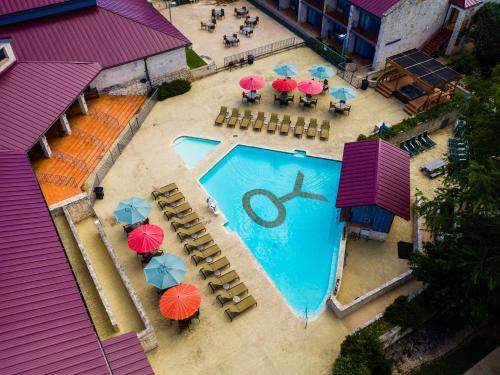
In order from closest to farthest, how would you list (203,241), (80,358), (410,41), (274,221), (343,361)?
(80,358) → (343,361) → (203,241) → (274,221) → (410,41)

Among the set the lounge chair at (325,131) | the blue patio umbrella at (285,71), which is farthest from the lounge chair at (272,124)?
the blue patio umbrella at (285,71)

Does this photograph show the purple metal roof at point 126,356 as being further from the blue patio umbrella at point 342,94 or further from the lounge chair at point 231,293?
the blue patio umbrella at point 342,94

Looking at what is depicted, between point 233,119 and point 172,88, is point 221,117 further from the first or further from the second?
point 172,88

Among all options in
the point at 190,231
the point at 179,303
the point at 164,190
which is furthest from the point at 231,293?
the point at 164,190

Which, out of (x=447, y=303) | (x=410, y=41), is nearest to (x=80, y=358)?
(x=447, y=303)

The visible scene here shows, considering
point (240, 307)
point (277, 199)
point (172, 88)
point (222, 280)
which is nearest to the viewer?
point (240, 307)

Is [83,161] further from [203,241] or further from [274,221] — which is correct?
[274,221]

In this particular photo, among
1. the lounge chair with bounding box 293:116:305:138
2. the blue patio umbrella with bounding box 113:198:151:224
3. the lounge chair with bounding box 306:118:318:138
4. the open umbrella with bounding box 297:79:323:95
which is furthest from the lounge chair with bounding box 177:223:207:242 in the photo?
the open umbrella with bounding box 297:79:323:95

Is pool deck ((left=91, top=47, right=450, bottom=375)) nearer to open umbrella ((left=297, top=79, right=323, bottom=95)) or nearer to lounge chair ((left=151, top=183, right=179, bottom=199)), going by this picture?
lounge chair ((left=151, top=183, right=179, bottom=199))
